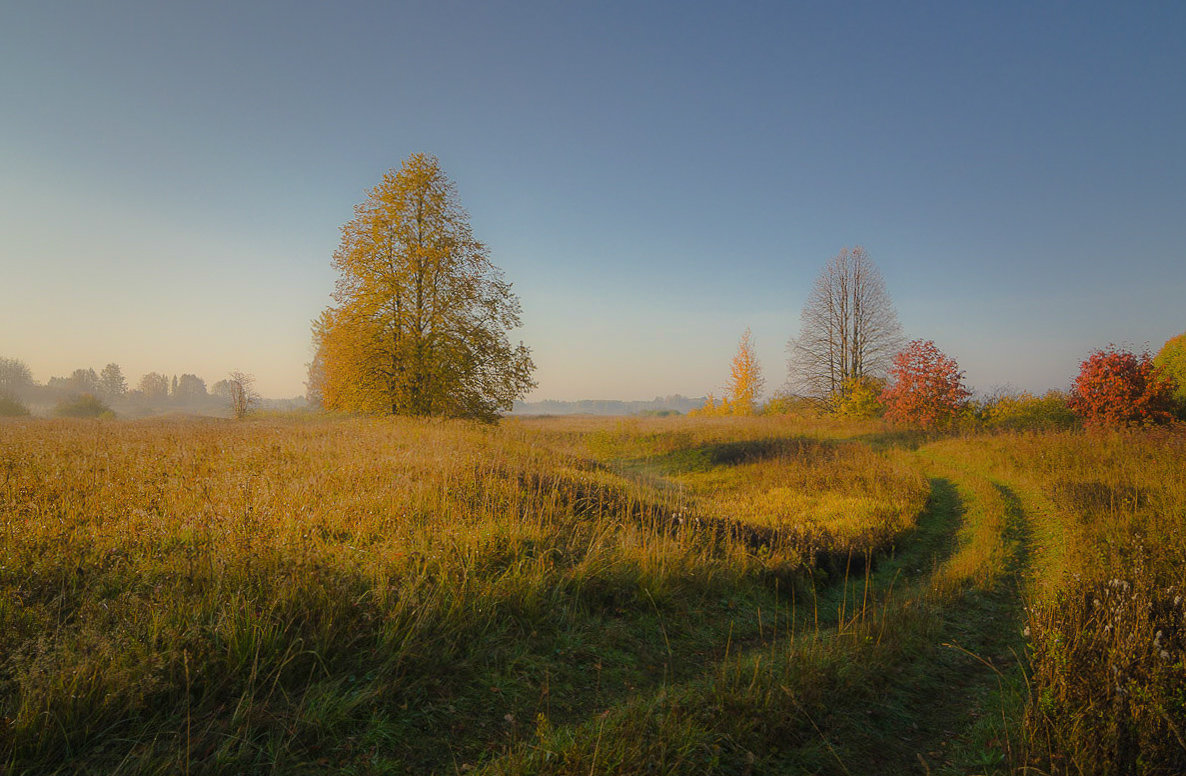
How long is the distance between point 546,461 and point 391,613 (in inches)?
346

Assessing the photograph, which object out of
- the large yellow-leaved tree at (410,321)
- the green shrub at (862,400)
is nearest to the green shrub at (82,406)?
the large yellow-leaved tree at (410,321)

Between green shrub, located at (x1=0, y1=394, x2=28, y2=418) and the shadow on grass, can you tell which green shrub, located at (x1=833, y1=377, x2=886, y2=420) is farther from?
green shrub, located at (x1=0, y1=394, x2=28, y2=418)

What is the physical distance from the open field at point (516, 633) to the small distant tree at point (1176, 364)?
18.2m

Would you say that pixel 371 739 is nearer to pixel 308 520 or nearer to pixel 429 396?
pixel 308 520

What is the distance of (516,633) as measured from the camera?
4883mm

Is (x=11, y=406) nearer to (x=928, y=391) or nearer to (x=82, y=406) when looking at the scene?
(x=82, y=406)

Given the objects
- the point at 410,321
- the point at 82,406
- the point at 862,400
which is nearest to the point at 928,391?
the point at 862,400

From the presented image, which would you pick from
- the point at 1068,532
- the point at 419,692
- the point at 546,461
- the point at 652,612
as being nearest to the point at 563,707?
the point at 419,692

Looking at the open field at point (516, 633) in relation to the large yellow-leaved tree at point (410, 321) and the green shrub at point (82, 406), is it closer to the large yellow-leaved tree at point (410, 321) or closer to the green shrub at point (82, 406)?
the large yellow-leaved tree at point (410, 321)

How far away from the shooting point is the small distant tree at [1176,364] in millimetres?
21203

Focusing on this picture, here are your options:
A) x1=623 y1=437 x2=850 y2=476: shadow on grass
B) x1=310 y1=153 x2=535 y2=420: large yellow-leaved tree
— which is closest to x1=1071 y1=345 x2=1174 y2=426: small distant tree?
x1=623 y1=437 x2=850 y2=476: shadow on grass

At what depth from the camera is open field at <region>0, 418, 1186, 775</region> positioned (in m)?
3.18

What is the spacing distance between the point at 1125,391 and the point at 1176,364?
7632 mm

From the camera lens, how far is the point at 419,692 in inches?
152
